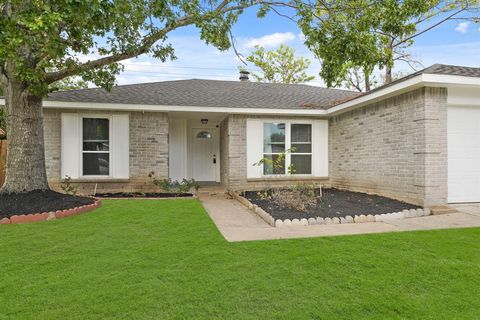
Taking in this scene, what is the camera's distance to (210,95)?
12.0 m

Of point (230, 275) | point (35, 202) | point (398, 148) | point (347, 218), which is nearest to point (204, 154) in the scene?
point (35, 202)

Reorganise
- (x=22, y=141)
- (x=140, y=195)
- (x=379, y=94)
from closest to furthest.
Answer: (x=22, y=141) < (x=379, y=94) < (x=140, y=195)

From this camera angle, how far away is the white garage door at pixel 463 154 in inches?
298

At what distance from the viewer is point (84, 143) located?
10094mm

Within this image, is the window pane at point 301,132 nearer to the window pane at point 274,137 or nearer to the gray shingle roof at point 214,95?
the window pane at point 274,137

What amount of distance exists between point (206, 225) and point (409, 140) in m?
5.41

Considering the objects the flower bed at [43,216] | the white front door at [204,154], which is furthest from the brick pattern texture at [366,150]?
the flower bed at [43,216]

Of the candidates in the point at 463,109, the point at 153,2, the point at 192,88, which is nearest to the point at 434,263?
the point at 463,109

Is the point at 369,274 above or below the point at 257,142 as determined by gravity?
below

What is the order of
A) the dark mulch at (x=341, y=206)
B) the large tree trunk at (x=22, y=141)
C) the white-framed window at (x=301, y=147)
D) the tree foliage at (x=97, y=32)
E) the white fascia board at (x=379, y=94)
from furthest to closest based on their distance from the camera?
1. the white-framed window at (x=301, y=147)
2. the large tree trunk at (x=22, y=141)
3. the white fascia board at (x=379, y=94)
4. the dark mulch at (x=341, y=206)
5. the tree foliage at (x=97, y=32)

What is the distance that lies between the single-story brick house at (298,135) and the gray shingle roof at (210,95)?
1.6 inches

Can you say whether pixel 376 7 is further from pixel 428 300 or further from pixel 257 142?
pixel 428 300

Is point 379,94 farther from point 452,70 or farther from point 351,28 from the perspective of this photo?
point 351,28

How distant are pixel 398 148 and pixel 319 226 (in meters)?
3.76
